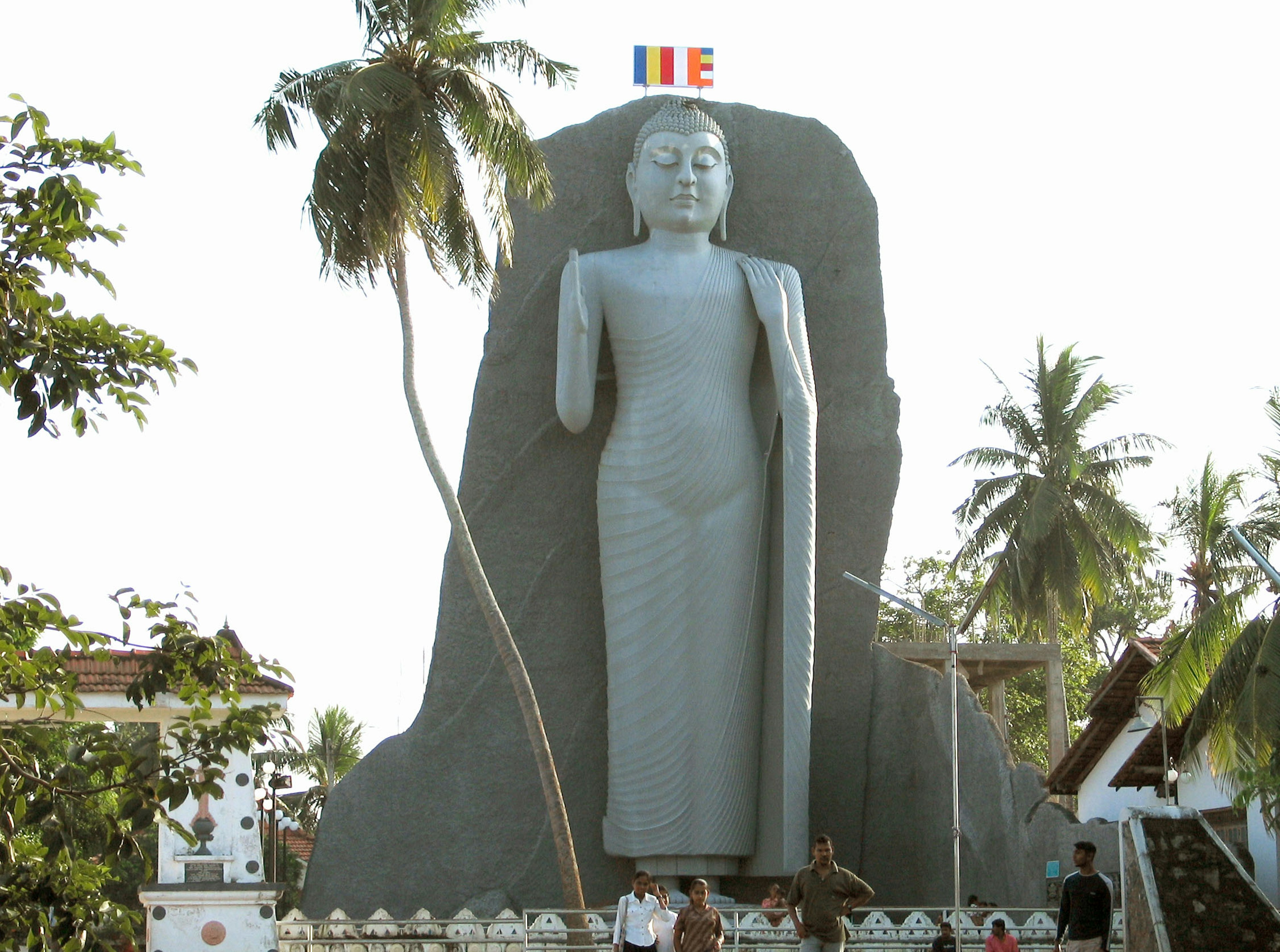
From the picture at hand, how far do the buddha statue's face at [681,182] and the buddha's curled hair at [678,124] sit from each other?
0.06m

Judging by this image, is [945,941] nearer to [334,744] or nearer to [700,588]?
[700,588]

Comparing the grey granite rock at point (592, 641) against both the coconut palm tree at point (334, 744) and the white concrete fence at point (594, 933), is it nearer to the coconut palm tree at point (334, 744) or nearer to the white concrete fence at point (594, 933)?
the white concrete fence at point (594, 933)

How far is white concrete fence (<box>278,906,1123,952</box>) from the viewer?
12.8 m

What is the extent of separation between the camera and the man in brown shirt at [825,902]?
9023mm

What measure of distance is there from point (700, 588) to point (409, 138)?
5098 mm

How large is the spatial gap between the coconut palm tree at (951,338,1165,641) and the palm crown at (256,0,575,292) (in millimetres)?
15697

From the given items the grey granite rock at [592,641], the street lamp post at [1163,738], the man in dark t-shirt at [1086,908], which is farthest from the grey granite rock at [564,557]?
the man in dark t-shirt at [1086,908]

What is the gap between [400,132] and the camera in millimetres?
14516

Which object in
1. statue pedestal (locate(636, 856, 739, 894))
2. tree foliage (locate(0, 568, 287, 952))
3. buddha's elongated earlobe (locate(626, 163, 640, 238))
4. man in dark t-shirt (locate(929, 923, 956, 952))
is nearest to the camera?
tree foliage (locate(0, 568, 287, 952))

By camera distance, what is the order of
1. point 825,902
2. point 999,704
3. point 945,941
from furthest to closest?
point 999,704 < point 945,941 < point 825,902

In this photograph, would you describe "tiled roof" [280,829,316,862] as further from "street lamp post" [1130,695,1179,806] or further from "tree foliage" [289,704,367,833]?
"street lamp post" [1130,695,1179,806]

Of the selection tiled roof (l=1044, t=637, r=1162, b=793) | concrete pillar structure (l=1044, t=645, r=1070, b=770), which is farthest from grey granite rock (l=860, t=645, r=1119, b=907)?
concrete pillar structure (l=1044, t=645, r=1070, b=770)

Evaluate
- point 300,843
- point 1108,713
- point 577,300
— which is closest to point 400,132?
point 577,300

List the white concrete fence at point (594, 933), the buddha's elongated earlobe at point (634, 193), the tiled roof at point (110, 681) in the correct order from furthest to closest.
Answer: the buddha's elongated earlobe at point (634, 193)
the white concrete fence at point (594, 933)
the tiled roof at point (110, 681)
